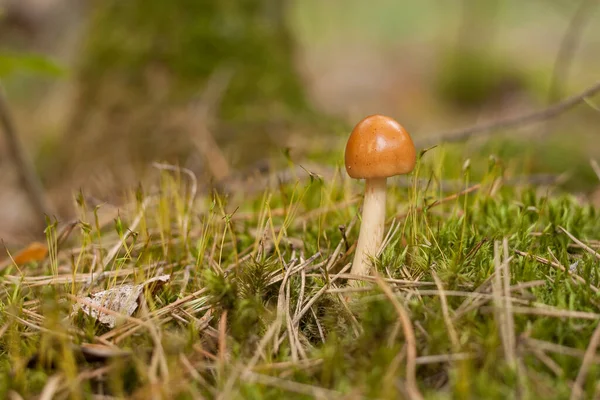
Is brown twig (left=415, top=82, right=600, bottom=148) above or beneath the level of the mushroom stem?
above

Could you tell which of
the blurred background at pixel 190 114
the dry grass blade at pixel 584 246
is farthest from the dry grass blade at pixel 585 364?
the blurred background at pixel 190 114

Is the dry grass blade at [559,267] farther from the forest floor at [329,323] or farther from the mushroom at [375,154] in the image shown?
the mushroom at [375,154]

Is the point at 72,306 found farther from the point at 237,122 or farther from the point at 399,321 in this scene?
the point at 237,122

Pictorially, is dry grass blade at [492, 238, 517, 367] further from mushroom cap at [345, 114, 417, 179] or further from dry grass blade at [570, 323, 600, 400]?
mushroom cap at [345, 114, 417, 179]

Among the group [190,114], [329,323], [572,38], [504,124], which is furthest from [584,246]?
[190,114]

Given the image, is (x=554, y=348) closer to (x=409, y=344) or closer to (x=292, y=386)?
(x=409, y=344)

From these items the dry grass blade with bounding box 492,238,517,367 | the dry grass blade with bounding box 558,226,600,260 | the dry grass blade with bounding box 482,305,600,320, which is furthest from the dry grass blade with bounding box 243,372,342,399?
the dry grass blade with bounding box 558,226,600,260
